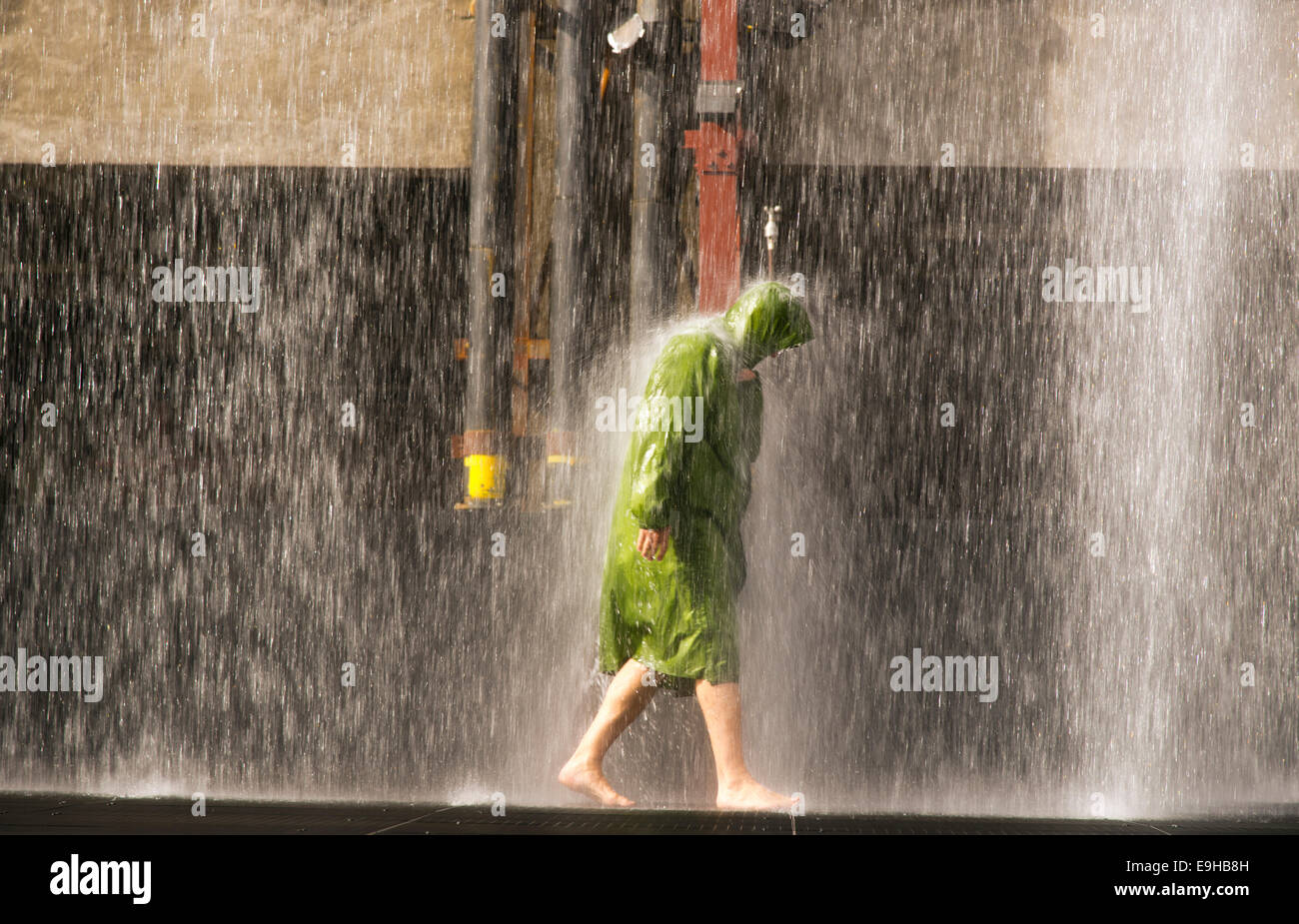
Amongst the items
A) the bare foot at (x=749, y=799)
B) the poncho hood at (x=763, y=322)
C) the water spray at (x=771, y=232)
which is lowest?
the bare foot at (x=749, y=799)

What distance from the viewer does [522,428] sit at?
6.33 m

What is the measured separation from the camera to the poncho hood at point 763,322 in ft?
13.8

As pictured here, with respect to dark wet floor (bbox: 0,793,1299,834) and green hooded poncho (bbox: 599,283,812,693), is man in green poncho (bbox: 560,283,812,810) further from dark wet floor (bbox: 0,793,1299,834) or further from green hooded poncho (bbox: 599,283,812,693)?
dark wet floor (bbox: 0,793,1299,834)

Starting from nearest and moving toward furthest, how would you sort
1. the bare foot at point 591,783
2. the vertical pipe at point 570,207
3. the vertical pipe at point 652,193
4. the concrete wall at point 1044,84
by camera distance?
the bare foot at point 591,783
the vertical pipe at point 652,193
the vertical pipe at point 570,207
the concrete wall at point 1044,84

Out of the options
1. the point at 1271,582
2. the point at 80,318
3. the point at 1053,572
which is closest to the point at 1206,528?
the point at 1271,582

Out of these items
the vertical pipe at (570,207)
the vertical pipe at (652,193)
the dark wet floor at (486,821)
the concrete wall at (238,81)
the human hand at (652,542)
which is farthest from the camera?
the concrete wall at (238,81)

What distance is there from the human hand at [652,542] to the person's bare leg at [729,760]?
48 centimetres

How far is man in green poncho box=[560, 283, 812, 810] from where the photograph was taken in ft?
13.2

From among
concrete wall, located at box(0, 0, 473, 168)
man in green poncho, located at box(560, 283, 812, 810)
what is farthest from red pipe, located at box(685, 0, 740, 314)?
concrete wall, located at box(0, 0, 473, 168)

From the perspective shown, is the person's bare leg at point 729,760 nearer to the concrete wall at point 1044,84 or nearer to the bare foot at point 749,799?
the bare foot at point 749,799

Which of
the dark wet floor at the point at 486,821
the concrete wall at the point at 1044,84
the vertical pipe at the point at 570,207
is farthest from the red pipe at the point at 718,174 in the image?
the dark wet floor at the point at 486,821

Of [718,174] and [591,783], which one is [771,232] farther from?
[591,783]

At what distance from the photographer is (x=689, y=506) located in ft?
13.4
